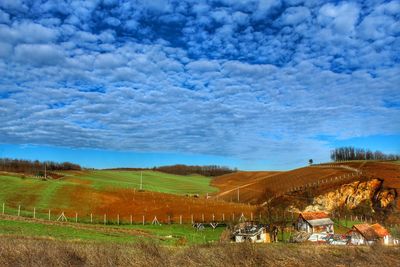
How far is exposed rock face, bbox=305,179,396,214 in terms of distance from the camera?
7762cm

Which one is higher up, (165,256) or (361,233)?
(165,256)

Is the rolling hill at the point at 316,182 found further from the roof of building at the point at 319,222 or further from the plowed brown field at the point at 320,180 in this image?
the roof of building at the point at 319,222

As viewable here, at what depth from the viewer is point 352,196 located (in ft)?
263

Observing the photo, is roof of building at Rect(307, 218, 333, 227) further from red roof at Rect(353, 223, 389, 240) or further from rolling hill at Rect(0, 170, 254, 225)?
rolling hill at Rect(0, 170, 254, 225)

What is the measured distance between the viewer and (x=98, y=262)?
48.9ft

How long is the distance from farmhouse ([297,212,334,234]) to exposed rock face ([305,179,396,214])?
1906cm

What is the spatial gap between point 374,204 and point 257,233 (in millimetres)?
37975

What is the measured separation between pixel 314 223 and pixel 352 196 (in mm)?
24563

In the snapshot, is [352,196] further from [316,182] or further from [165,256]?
[165,256]

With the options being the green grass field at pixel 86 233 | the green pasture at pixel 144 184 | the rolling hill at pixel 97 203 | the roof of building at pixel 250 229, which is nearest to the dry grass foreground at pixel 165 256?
the green grass field at pixel 86 233

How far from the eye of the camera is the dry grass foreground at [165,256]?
49.2 ft

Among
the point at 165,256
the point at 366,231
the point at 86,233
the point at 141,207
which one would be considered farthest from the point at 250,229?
the point at 165,256

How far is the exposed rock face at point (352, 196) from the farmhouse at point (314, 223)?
19065 millimetres

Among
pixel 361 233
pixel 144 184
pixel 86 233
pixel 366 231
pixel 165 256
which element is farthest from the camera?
pixel 144 184
